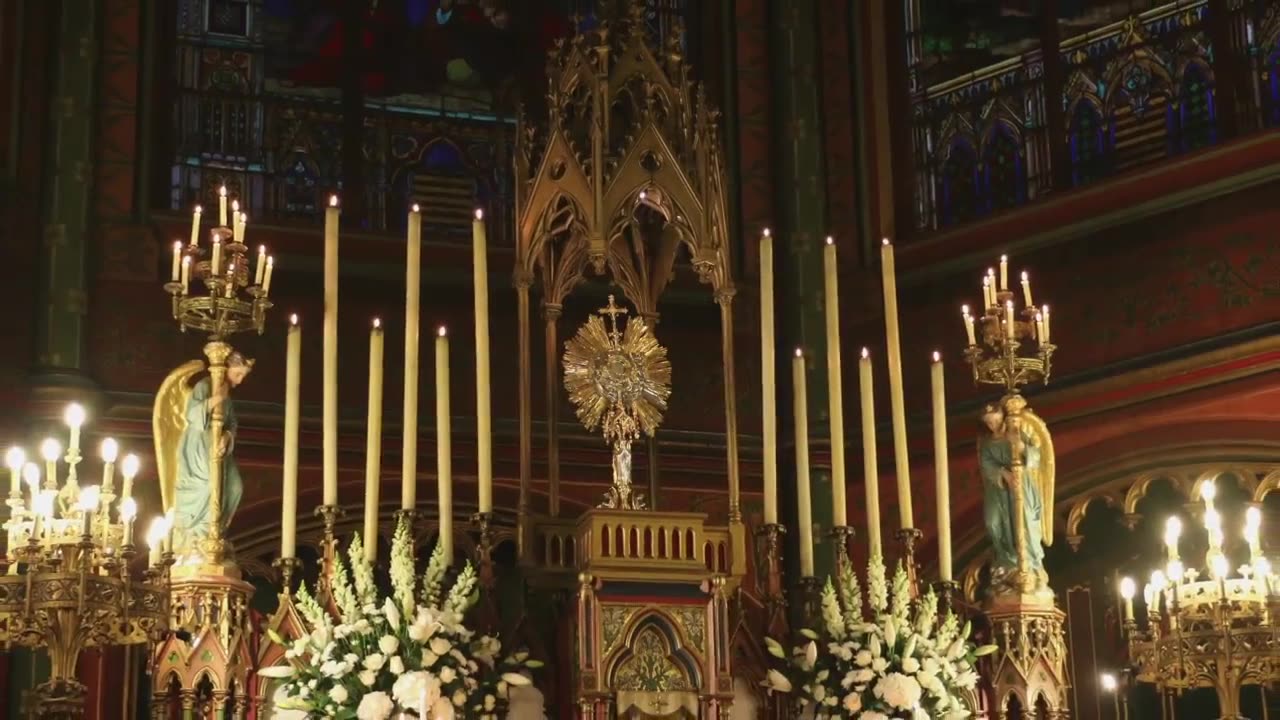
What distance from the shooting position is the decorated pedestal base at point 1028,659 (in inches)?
344

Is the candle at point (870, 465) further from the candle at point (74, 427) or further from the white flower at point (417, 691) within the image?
the candle at point (74, 427)

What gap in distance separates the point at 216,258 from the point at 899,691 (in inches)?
124

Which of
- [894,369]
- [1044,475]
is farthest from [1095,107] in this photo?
[894,369]

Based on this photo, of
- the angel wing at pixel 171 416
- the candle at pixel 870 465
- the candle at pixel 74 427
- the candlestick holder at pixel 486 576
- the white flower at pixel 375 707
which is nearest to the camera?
the candle at pixel 74 427

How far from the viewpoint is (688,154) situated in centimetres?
924

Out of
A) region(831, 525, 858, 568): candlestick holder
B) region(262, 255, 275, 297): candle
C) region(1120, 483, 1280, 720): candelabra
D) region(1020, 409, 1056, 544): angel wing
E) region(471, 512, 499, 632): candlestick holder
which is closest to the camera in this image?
region(471, 512, 499, 632): candlestick holder

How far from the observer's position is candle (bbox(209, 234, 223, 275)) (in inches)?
324

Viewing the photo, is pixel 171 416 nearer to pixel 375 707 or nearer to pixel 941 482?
pixel 375 707

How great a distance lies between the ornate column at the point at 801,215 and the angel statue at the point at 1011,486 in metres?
3.60

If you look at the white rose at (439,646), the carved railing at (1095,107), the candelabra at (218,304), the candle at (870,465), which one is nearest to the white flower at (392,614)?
the white rose at (439,646)

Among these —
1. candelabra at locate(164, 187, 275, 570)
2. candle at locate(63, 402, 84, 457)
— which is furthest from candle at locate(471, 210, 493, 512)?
candle at locate(63, 402, 84, 457)

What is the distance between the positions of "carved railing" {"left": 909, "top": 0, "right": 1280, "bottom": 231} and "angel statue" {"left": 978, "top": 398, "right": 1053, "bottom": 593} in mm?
3648

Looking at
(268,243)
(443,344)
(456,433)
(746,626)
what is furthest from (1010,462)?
(268,243)

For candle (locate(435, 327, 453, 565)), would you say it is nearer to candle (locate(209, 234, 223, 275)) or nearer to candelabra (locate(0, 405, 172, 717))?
candle (locate(209, 234, 223, 275))
